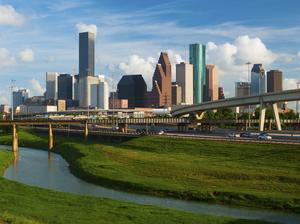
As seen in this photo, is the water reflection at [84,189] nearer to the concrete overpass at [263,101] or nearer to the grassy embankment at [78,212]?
the grassy embankment at [78,212]

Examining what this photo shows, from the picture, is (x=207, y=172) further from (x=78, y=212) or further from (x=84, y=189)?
(x=78, y=212)

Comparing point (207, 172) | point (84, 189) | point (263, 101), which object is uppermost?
point (263, 101)

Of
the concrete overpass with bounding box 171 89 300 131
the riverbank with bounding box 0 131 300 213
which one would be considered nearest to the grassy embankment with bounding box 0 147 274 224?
the riverbank with bounding box 0 131 300 213

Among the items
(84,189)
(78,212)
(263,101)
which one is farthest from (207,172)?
(263,101)

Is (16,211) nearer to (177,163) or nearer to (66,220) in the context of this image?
(66,220)

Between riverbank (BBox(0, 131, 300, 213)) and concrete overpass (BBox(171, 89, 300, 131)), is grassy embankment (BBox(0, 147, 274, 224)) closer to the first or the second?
riverbank (BBox(0, 131, 300, 213))

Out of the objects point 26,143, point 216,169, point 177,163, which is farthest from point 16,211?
point 26,143
